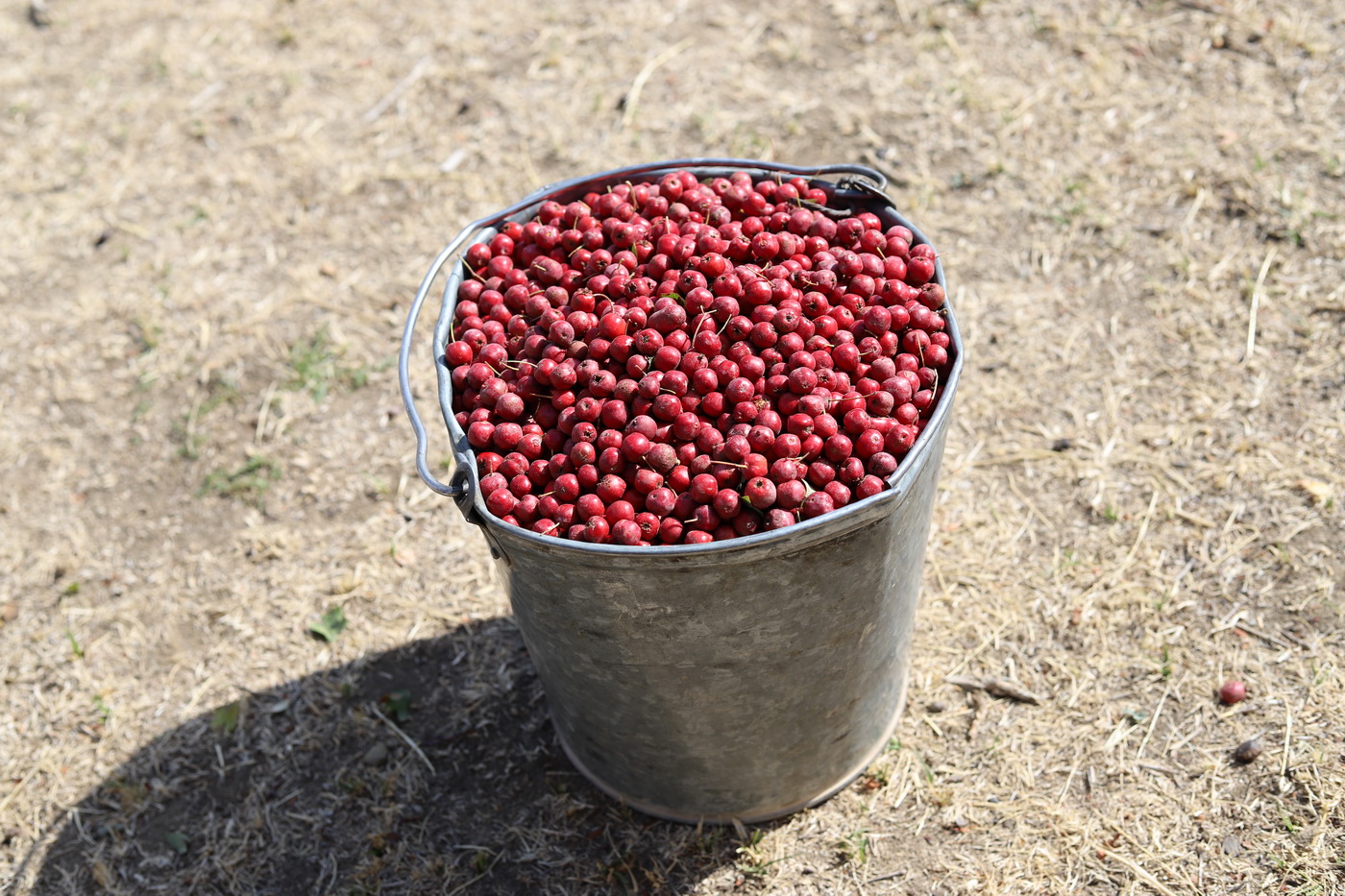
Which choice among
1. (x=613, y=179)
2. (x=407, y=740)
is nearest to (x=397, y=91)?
(x=613, y=179)

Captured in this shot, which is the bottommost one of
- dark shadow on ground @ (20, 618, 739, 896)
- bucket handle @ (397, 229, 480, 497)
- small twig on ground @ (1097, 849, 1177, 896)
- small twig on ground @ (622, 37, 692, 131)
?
dark shadow on ground @ (20, 618, 739, 896)

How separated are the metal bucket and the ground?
1.14ft

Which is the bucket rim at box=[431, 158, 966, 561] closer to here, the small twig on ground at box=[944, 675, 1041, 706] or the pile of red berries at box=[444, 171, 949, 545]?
the pile of red berries at box=[444, 171, 949, 545]

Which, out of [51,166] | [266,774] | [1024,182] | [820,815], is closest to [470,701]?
[266,774]

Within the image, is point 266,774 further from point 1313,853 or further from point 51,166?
point 51,166

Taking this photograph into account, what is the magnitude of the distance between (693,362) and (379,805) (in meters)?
2.38

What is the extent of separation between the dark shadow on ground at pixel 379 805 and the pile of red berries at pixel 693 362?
167cm

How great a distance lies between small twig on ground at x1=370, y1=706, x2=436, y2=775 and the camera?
4.12 meters

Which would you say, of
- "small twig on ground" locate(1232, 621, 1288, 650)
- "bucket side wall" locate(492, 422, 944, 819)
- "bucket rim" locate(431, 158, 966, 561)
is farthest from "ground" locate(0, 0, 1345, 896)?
"bucket rim" locate(431, 158, 966, 561)

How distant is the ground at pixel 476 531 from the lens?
12.6 feet

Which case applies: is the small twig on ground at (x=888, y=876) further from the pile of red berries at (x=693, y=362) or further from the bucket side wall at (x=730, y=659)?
the pile of red berries at (x=693, y=362)

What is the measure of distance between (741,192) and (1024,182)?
138 inches

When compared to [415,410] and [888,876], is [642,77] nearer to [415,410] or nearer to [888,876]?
[415,410]

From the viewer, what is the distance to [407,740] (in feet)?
13.8
